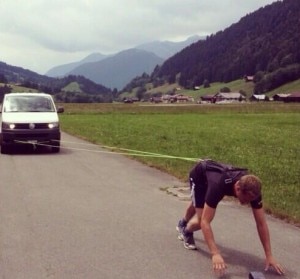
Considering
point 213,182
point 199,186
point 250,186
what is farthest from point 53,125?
point 250,186

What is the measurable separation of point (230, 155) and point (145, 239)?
Answer: 10647 millimetres

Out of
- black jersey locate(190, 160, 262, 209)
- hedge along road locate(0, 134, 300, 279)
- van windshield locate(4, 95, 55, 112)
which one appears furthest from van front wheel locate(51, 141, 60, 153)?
black jersey locate(190, 160, 262, 209)

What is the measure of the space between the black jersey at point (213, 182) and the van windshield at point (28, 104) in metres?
13.1

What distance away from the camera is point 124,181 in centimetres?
1105

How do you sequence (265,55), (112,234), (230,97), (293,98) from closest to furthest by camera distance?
(112,234)
(293,98)
(230,97)
(265,55)

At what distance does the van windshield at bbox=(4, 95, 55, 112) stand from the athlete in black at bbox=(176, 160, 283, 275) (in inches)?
511

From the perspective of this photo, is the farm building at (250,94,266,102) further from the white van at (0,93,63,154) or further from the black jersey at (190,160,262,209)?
the black jersey at (190,160,262,209)

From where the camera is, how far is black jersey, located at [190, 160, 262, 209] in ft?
16.5

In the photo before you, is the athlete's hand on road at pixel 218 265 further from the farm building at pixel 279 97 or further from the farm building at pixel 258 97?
the farm building at pixel 258 97

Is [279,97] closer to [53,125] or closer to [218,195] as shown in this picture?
[53,125]

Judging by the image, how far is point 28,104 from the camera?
18094 millimetres

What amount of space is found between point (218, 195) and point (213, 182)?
0.15 meters

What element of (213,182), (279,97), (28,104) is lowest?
(279,97)

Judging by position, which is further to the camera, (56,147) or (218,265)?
(56,147)
